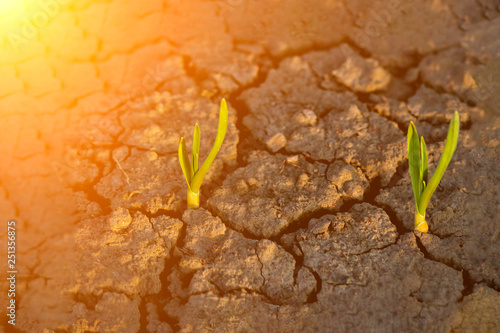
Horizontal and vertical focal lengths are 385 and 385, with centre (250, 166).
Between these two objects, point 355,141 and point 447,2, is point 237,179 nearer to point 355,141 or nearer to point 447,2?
point 355,141

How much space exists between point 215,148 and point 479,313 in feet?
4.70

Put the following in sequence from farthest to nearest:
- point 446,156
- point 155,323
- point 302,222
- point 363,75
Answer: point 363,75
point 302,222
point 155,323
point 446,156

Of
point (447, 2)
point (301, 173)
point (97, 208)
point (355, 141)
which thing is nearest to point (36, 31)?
point (97, 208)

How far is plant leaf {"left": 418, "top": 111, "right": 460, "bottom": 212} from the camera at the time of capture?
1.67m

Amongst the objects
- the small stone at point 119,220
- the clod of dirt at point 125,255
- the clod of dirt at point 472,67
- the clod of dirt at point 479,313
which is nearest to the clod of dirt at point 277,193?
the clod of dirt at point 125,255

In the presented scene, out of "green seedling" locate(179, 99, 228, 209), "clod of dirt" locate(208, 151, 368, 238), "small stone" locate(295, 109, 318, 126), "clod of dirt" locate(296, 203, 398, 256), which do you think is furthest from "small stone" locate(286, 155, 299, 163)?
"green seedling" locate(179, 99, 228, 209)

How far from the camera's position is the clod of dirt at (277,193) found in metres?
2.06

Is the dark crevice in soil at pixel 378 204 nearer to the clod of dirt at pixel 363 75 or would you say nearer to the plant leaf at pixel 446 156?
the plant leaf at pixel 446 156

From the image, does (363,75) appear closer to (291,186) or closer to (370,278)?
(291,186)

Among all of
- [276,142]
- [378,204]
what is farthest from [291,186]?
[378,204]

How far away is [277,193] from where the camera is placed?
2.16 m

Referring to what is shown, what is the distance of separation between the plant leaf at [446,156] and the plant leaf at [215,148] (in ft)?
3.26

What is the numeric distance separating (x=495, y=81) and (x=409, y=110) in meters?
0.59

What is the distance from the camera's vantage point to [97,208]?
216 centimetres
